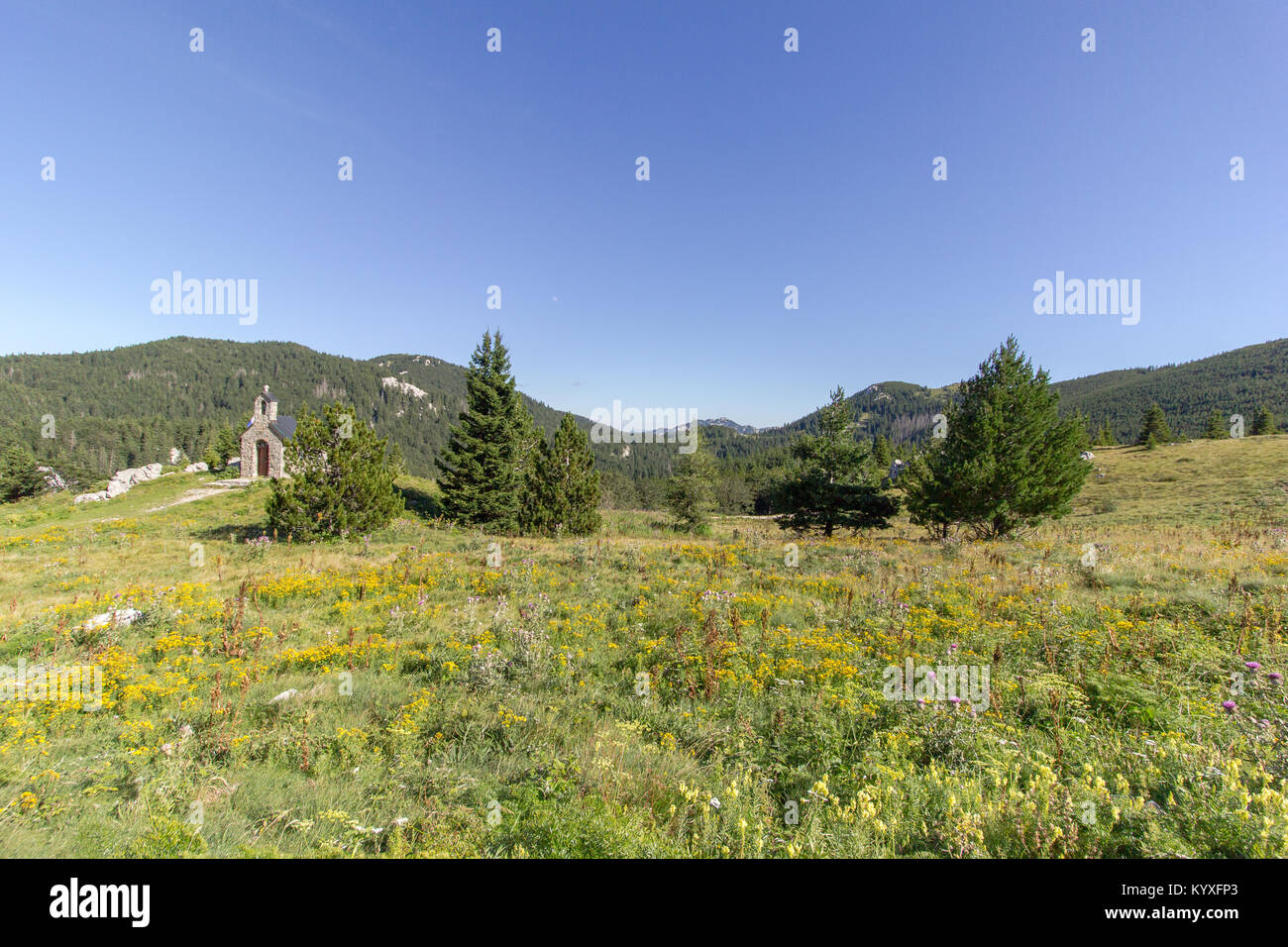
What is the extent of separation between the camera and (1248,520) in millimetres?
21844

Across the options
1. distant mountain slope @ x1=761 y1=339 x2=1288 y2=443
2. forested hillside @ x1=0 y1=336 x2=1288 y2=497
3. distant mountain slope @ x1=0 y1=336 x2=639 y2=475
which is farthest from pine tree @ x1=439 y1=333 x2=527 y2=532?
distant mountain slope @ x1=761 y1=339 x2=1288 y2=443

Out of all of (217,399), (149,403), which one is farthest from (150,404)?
(217,399)

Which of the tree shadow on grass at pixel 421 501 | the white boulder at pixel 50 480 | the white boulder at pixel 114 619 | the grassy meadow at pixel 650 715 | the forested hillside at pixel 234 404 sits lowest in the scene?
the grassy meadow at pixel 650 715

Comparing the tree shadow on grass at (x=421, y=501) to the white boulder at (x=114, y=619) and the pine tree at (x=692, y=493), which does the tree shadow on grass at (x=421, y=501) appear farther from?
the white boulder at (x=114, y=619)

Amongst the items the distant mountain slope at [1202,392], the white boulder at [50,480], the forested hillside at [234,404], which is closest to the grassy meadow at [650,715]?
the white boulder at [50,480]

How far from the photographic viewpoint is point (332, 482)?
1691 cm

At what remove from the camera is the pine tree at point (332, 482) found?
53.3 feet

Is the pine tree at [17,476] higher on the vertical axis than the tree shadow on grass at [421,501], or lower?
higher

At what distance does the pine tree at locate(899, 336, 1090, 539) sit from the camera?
18.1 meters

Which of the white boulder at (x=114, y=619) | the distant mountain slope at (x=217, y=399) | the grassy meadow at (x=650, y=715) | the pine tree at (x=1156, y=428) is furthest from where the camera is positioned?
the distant mountain slope at (x=217, y=399)

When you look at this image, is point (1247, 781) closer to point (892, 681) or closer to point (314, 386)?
point (892, 681)

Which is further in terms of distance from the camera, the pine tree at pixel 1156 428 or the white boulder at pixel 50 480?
the pine tree at pixel 1156 428

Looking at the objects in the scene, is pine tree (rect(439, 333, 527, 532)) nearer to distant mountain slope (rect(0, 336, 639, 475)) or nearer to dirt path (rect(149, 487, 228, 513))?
dirt path (rect(149, 487, 228, 513))

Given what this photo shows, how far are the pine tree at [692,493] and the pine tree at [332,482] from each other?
53.7 feet
